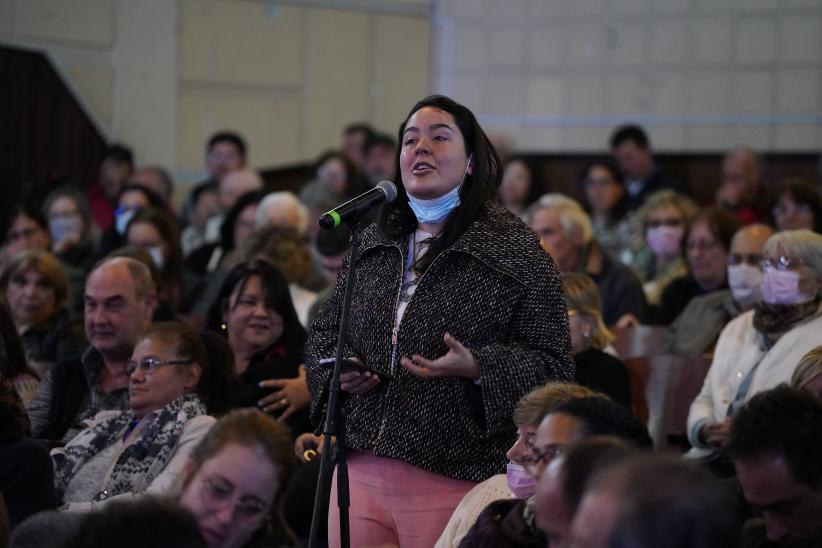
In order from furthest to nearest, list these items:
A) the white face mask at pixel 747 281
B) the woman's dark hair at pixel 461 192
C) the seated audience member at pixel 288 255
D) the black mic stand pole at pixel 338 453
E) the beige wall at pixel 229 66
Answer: the beige wall at pixel 229 66
the seated audience member at pixel 288 255
the white face mask at pixel 747 281
the woman's dark hair at pixel 461 192
the black mic stand pole at pixel 338 453

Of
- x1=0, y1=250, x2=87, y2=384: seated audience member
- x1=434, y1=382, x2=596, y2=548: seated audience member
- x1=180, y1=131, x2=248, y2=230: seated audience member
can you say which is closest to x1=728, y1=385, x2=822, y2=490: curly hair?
x1=434, y1=382, x2=596, y2=548: seated audience member

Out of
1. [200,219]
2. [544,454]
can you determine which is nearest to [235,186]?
Result: [200,219]

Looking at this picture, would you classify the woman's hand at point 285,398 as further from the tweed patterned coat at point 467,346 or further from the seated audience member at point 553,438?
the seated audience member at point 553,438

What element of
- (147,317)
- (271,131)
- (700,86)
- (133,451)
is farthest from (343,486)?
(271,131)

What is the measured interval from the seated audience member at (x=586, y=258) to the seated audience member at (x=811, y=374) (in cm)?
242

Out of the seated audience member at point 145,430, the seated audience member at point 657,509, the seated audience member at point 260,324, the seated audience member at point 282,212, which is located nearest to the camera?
the seated audience member at point 657,509

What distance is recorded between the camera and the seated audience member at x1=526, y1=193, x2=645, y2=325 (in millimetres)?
5965

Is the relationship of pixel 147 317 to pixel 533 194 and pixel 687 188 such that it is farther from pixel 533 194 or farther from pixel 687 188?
pixel 687 188

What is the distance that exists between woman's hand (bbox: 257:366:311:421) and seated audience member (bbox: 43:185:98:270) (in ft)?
10.3

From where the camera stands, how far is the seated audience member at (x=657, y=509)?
5.93 ft

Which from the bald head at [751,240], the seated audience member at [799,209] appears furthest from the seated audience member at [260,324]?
the seated audience member at [799,209]

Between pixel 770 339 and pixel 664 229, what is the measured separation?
7.52 feet

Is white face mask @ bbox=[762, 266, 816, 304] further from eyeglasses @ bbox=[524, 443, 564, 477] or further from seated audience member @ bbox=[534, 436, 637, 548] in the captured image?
seated audience member @ bbox=[534, 436, 637, 548]

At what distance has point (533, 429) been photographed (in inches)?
117
